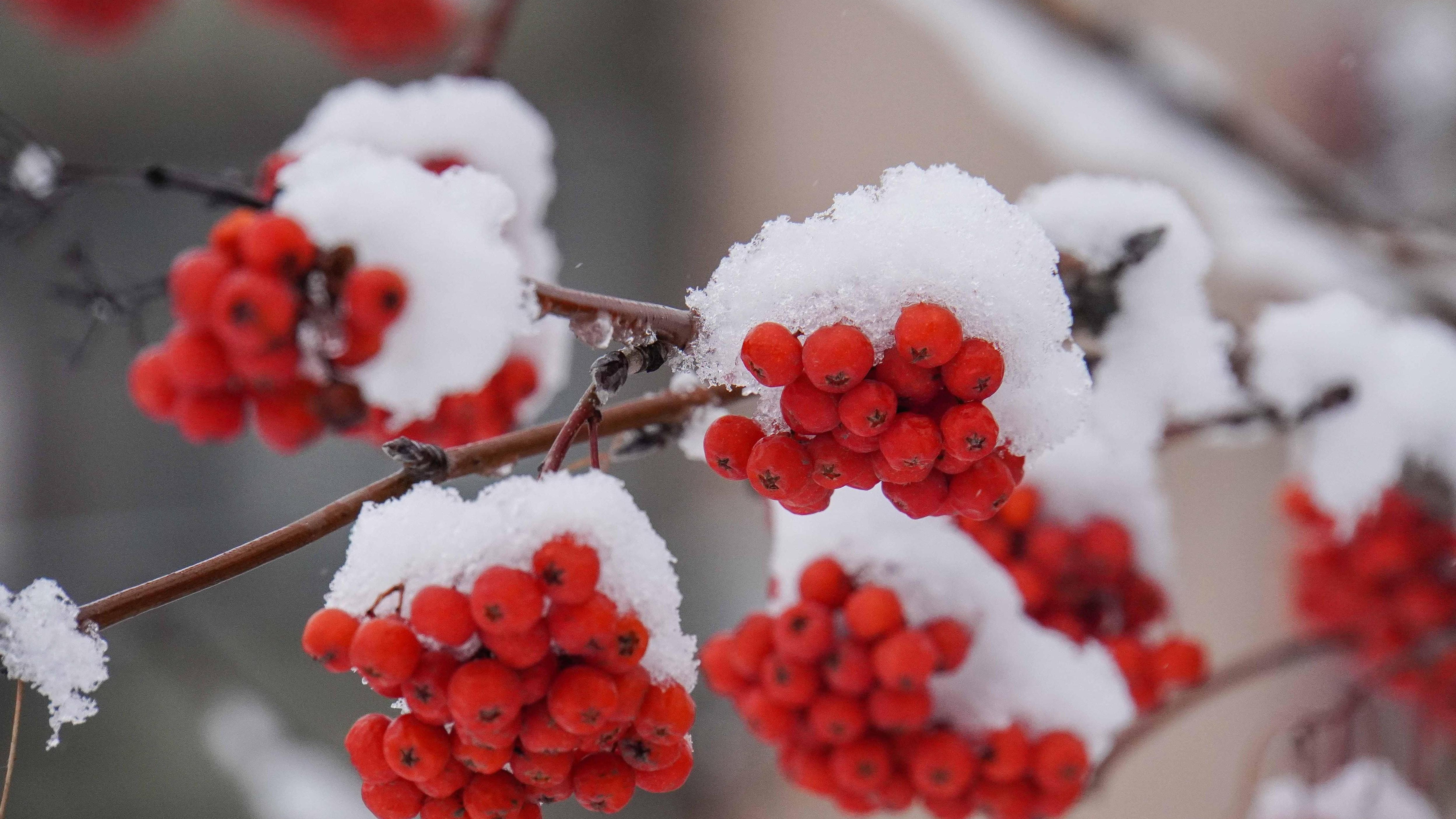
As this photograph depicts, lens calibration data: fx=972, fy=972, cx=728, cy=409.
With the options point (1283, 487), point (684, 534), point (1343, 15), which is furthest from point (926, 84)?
point (684, 534)

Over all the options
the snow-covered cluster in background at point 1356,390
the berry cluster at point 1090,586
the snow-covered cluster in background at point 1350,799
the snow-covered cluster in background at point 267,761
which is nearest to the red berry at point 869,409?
the berry cluster at point 1090,586

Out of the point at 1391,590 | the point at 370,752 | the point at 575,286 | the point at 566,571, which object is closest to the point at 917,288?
the point at 566,571

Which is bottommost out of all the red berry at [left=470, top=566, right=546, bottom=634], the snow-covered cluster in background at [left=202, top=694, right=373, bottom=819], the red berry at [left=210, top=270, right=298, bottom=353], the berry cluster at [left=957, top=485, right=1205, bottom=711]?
the snow-covered cluster in background at [left=202, top=694, right=373, bottom=819]

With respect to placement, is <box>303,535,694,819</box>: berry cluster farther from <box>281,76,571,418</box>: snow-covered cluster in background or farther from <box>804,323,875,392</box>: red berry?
<box>281,76,571,418</box>: snow-covered cluster in background

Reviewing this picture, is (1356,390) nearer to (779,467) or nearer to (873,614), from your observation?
(873,614)

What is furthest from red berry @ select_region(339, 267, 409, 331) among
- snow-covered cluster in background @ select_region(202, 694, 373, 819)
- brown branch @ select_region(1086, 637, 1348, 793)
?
snow-covered cluster in background @ select_region(202, 694, 373, 819)

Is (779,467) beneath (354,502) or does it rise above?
above

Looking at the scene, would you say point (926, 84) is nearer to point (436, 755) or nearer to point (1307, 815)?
point (1307, 815)
